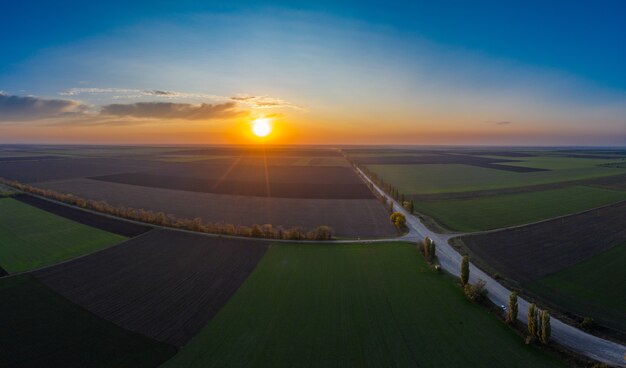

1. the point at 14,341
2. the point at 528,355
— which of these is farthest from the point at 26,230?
the point at 528,355

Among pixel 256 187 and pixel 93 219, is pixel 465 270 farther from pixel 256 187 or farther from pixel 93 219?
pixel 256 187

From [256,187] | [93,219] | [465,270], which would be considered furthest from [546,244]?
[93,219]

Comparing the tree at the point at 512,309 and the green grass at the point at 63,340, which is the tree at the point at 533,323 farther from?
the green grass at the point at 63,340

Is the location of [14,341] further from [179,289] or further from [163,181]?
[163,181]

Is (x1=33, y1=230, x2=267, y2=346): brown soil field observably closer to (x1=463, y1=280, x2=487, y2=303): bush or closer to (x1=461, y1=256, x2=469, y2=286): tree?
(x1=463, y1=280, x2=487, y2=303): bush

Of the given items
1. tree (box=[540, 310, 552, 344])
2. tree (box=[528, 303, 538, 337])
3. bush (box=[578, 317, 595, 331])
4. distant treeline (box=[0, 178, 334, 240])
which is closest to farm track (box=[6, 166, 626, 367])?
bush (box=[578, 317, 595, 331])

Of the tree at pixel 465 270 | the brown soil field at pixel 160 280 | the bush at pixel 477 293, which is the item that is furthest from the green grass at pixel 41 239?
the bush at pixel 477 293
